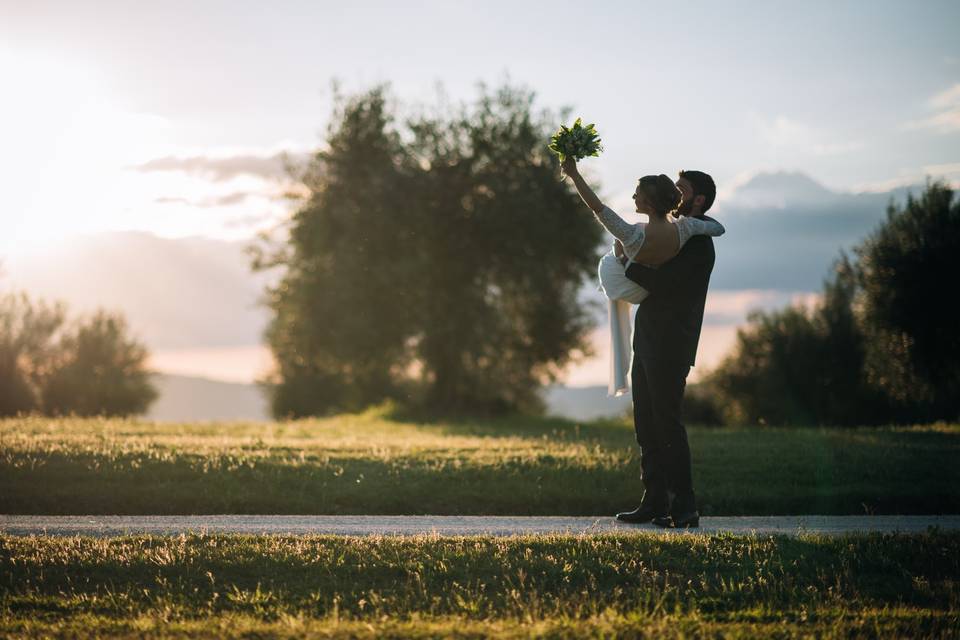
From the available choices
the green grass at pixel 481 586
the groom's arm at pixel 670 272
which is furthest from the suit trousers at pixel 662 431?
the green grass at pixel 481 586

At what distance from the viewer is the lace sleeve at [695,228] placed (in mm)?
7465

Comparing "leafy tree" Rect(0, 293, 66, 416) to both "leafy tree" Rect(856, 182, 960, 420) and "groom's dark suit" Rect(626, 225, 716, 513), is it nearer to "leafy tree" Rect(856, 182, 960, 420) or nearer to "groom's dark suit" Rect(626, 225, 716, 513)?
"leafy tree" Rect(856, 182, 960, 420)

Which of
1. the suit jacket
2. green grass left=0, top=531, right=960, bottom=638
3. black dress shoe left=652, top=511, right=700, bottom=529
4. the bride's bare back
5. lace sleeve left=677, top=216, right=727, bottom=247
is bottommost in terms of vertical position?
green grass left=0, top=531, right=960, bottom=638

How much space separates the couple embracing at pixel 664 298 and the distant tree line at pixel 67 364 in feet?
162

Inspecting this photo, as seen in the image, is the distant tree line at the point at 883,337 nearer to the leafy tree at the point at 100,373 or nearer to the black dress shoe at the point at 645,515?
the black dress shoe at the point at 645,515

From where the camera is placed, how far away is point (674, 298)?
7.54 metres

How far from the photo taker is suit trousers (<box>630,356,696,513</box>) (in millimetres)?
7559

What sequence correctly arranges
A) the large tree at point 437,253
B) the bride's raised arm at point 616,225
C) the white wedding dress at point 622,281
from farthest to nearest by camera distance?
the large tree at point 437,253, the white wedding dress at point 622,281, the bride's raised arm at point 616,225

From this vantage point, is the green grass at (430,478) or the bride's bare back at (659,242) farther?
the green grass at (430,478)

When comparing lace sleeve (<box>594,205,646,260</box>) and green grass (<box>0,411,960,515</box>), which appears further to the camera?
green grass (<box>0,411,960,515</box>)

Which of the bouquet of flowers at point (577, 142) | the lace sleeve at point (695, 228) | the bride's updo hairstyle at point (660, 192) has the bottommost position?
the lace sleeve at point (695, 228)

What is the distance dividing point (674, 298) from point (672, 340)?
355mm

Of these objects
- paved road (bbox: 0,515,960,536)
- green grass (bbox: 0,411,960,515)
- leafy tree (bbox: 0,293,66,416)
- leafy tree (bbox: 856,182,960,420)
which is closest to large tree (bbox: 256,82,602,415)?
leafy tree (bbox: 856,182,960,420)

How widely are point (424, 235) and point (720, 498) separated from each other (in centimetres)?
1918
